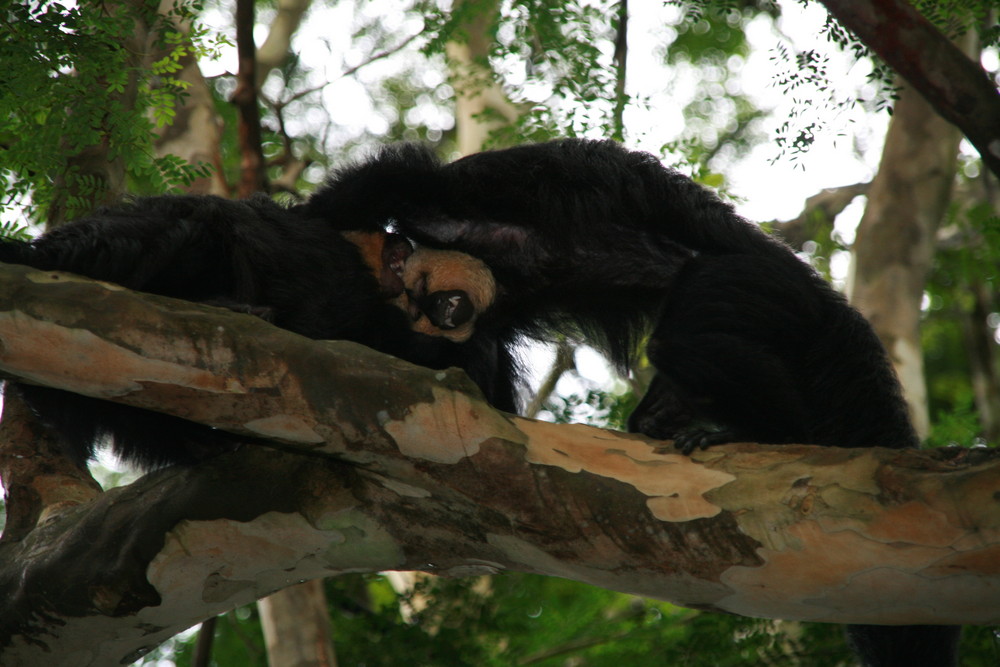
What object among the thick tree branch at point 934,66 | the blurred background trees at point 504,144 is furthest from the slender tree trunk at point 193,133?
the thick tree branch at point 934,66

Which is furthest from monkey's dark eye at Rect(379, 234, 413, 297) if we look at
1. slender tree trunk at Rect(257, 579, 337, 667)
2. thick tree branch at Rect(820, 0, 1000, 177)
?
slender tree trunk at Rect(257, 579, 337, 667)

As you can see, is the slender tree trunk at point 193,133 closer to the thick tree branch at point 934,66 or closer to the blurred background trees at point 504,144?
the blurred background trees at point 504,144

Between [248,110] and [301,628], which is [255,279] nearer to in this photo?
[301,628]

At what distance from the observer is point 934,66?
3162 mm

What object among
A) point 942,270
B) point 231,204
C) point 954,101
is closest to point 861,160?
point 942,270

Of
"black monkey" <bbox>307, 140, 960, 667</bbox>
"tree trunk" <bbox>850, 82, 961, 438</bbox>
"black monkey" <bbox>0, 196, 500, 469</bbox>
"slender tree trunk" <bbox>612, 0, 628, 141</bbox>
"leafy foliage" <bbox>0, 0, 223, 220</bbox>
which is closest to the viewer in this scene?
"black monkey" <bbox>0, 196, 500, 469</bbox>

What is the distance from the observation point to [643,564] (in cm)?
248

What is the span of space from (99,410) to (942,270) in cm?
749

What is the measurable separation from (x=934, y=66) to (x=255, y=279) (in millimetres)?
2350

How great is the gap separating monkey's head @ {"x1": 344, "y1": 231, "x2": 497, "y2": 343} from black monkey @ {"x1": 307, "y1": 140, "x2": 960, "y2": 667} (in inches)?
2.2

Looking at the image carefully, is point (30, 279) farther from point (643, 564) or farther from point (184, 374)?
point (643, 564)

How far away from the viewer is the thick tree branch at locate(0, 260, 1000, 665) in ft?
7.68

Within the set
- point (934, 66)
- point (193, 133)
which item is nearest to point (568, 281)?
point (934, 66)

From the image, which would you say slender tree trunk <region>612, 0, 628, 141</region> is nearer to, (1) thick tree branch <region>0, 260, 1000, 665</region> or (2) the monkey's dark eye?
(2) the monkey's dark eye
